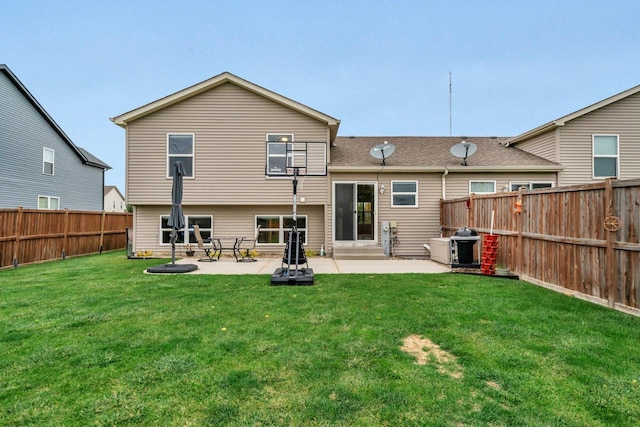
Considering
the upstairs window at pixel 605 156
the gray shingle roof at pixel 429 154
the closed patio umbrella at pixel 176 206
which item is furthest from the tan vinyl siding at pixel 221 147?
the upstairs window at pixel 605 156

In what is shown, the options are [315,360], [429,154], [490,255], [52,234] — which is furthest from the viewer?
[429,154]

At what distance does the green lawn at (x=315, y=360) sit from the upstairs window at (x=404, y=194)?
597 centimetres

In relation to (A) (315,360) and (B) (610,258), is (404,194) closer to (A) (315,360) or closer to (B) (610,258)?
(B) (610,258)

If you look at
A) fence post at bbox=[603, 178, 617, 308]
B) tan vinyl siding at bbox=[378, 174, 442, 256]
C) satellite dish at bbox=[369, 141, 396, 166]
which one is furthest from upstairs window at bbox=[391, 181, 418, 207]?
fence post at bbox=[603, 178, 617, 308]

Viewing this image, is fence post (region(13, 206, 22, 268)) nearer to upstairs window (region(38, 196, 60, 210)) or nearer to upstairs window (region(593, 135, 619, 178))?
upstairs window (region(38, 196, 60, 210))

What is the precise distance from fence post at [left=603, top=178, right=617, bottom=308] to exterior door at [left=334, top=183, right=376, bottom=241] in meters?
6.89

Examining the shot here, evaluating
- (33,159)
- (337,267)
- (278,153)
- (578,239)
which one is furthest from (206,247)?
(33,159)

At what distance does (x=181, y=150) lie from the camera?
1101 centimetres

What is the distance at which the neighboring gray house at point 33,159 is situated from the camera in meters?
13.4

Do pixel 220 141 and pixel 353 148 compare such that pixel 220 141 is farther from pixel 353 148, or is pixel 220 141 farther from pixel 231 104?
pixel 353 148

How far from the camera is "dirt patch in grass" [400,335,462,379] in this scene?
2.86 metres

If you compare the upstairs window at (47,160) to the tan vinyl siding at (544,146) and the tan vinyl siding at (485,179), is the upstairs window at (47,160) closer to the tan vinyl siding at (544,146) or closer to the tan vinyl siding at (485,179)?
the tan vinyl siding at (485,179)

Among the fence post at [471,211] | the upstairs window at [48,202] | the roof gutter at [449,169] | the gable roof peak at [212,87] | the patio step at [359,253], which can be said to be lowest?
the patio step at [359,253]

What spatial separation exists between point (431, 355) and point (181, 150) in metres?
10.4
